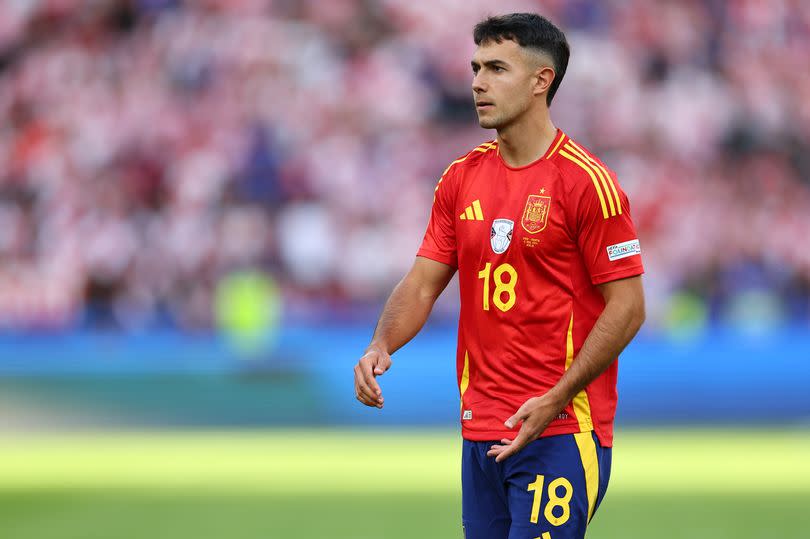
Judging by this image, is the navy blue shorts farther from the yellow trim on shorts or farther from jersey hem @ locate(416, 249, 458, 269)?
jersey hem @ locate(416, 249, 458, 269)

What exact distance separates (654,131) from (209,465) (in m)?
7.75

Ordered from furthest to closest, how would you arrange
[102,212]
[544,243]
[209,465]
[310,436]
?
1. [102,212]
2. [310,436]
3. [209,465]
4. [544,243]

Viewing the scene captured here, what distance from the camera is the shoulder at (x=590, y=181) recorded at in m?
3.89

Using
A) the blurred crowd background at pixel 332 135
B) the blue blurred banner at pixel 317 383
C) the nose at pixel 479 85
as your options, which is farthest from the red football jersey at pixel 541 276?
the blurred crowd background at pixel 332 135

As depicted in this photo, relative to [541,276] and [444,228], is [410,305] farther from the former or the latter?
[541,276]

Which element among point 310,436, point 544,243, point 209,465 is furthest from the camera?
point 310,436

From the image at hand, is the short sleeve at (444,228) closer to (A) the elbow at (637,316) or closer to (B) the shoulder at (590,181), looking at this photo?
(B) the shoulder at (590,181)

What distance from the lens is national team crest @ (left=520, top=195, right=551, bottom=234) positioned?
3938 millimetres

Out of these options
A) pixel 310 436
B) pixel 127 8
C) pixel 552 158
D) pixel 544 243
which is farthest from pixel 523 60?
pixel 127 8

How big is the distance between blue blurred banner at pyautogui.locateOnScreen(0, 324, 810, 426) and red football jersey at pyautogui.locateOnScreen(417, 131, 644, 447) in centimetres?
872

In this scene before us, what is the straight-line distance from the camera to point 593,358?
12.6 feet

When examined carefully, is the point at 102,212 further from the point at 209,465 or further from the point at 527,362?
the point at 527,362

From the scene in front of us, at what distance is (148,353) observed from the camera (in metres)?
13.0

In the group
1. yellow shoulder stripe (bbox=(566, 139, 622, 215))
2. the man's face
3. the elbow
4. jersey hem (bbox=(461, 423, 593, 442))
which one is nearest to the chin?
the man's face
